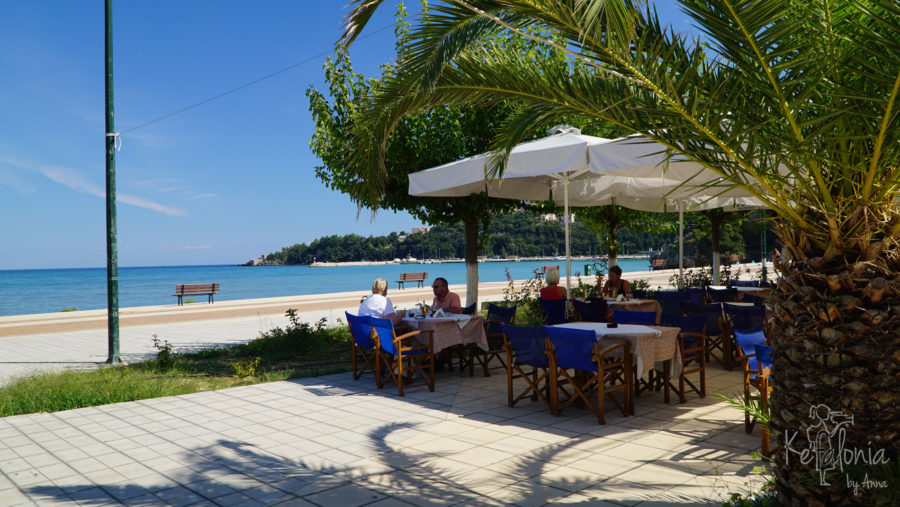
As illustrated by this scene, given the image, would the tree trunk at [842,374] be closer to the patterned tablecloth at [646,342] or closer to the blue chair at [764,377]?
the blue chair at [764,377]

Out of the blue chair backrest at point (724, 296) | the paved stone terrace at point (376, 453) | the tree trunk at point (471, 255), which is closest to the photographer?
the paved stone terrace at point (376, 453)

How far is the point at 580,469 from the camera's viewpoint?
389cm

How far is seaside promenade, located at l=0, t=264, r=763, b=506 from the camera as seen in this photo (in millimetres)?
3590

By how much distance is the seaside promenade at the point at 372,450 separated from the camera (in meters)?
3.59

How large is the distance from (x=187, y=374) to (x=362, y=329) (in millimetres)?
2872

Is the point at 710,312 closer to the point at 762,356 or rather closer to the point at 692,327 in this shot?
the point at 692,327

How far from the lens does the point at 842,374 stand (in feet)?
8.22

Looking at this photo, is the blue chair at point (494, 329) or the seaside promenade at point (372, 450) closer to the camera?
the seaside promenade at point (372, 450)

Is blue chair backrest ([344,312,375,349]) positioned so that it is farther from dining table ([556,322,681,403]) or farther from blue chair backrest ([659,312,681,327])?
blue chair backrest ([659,312,681,327])

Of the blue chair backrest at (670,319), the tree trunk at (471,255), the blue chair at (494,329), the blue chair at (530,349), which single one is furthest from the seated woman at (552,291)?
the tree trunk at (471,255)

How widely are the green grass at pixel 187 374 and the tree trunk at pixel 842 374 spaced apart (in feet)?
19.6

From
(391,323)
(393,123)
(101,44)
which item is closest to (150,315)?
(101,44)

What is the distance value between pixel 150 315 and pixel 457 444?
16691 mm

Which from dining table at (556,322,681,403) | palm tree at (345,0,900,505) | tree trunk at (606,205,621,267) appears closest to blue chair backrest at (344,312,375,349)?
dining table at (556,322,681,403)
